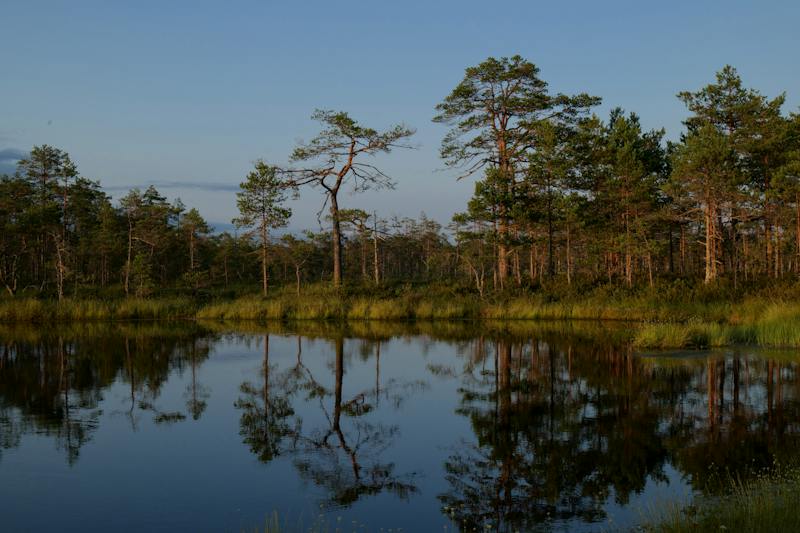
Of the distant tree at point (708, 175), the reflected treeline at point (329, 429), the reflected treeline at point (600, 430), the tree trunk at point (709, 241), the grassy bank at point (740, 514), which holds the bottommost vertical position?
the reflected treeline at point (329, 429)

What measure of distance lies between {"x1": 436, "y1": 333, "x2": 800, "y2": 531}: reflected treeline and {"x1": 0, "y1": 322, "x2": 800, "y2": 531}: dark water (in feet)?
0.15

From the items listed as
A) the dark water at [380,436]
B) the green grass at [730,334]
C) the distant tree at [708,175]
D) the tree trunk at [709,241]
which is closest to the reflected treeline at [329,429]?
the dark water at [380,436]

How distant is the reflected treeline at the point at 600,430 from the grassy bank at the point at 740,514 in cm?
89

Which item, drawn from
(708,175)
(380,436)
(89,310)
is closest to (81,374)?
(380,436)

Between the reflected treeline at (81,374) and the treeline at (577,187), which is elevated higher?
the treeline at (577,187)

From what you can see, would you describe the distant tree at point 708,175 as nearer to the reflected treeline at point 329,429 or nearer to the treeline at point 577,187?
the treeline at point 577,187

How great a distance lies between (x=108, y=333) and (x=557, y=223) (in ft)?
87.8

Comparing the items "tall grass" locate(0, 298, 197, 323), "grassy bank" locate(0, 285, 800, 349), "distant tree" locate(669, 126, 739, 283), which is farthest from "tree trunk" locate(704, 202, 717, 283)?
"tall grass" locate(0, 298, 197, 323)

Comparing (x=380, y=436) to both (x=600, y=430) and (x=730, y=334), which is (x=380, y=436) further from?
(x=730, y=334)

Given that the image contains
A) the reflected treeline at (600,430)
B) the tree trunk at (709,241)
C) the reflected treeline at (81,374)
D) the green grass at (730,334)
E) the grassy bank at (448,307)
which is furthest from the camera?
the tree trunk at (709,241)

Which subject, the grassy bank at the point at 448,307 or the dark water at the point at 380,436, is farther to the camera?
the grassy bank at the point at 448,307

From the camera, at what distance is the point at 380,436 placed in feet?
35.8

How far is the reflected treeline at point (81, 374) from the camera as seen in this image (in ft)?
37.6

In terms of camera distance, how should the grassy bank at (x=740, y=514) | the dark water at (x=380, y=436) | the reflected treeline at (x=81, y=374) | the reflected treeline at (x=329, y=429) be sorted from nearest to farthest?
the grassy bank at (x=740, y=514) → the dark water at (x=380, y=436) → the reflected treeline at (x=329, y=429) → the reflected treeline at (x=81, y=374)
